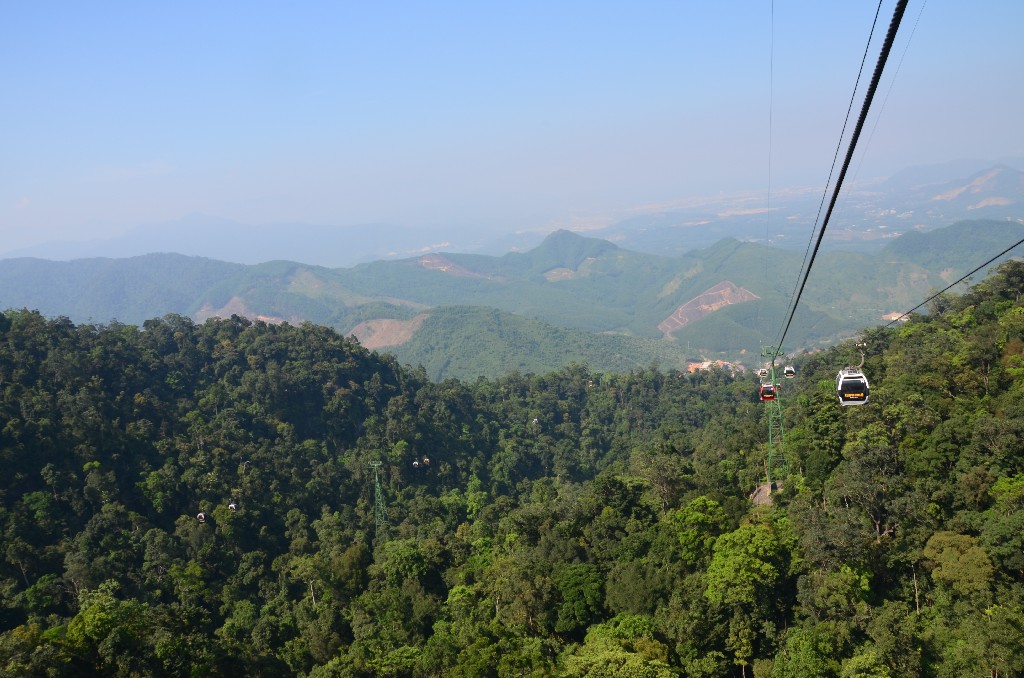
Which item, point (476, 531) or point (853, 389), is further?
point (476, 531)

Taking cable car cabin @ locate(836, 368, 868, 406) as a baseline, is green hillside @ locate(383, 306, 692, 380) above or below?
below

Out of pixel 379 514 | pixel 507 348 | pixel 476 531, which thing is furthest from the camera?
pixel 507 348

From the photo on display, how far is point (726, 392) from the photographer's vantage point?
74875 mm

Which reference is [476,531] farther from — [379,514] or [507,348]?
[507,348]

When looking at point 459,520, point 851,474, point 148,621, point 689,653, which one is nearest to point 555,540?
point 689,653

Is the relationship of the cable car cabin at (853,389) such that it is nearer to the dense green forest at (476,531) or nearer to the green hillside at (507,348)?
the dense green forest at (476,531)

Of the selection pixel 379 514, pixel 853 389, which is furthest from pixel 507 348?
pixel 853 389

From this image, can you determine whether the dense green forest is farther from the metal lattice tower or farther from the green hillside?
the green hillside

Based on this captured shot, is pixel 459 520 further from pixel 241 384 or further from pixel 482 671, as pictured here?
pixel 482 671

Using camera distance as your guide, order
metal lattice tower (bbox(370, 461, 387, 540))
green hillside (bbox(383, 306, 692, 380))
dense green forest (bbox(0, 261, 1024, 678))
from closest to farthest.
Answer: dense green forest (bbox(0, 261, 1024, 678)), metal lattice tower (bbox(370, 461, 387, 540)), green hillside (bbox(383, 306, 692, 380))

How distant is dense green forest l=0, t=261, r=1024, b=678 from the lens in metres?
20.6

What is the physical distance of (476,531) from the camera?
35.8m

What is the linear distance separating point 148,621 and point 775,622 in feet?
63.7

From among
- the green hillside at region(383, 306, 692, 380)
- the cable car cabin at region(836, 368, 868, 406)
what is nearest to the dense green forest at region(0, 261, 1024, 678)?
the cable car cabin at region(836, 368, 868, 406)
